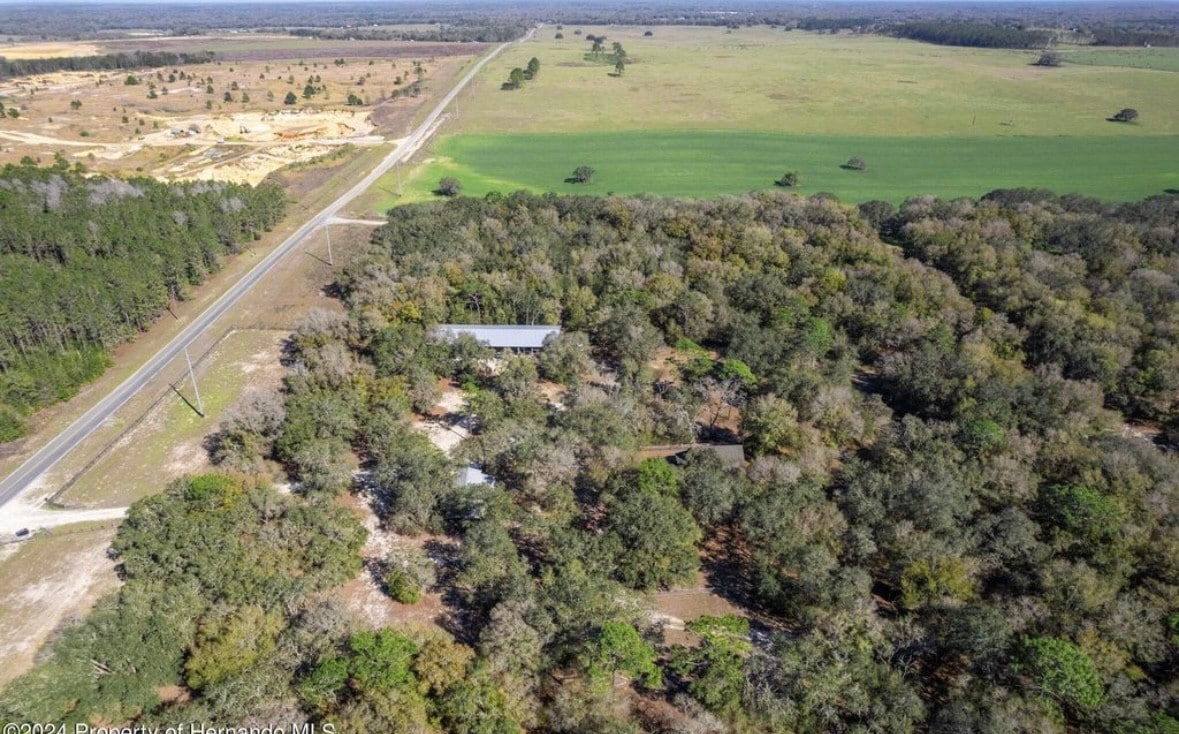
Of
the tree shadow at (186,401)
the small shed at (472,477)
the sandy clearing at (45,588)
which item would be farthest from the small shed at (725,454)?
the tree shadow at (186,401)

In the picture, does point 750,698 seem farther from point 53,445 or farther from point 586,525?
point 53,445

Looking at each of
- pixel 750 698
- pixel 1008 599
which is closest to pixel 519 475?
pixel 750 698

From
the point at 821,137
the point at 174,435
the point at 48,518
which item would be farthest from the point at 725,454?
the point at 821,137

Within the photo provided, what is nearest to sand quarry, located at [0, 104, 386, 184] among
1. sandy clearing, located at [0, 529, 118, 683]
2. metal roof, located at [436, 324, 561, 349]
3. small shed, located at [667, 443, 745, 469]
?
metal roof, located at [436, 324, 561, 349]

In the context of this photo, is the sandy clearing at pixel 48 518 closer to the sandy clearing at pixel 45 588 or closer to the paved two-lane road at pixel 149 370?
the sandy clearing at pixel 45 588

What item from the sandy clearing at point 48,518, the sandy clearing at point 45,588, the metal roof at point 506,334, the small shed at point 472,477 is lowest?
the sandy clearing at point 45,588

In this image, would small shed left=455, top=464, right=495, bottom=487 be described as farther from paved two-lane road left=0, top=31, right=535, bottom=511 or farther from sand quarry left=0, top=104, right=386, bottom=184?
sand quarry left=0, top=104, right=386, bottom=184
